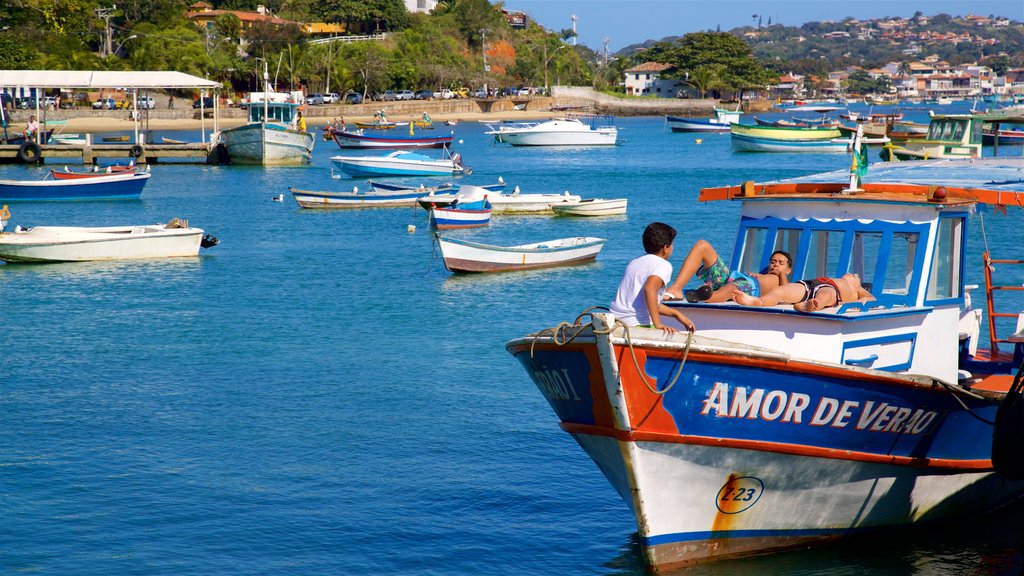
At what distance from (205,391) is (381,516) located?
21.0 feet

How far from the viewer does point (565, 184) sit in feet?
196

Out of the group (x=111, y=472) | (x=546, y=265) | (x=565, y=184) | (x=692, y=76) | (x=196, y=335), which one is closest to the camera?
(x=111, y=472)

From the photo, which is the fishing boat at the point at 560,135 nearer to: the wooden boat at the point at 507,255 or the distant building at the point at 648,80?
the wooden boat at the point at 507,255

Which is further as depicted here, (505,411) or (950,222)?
(505,411)

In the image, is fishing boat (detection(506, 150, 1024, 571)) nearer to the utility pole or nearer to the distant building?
the utility pole

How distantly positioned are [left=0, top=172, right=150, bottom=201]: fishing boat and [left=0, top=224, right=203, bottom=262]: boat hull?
14.8 meters

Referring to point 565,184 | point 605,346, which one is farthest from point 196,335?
point 565,184

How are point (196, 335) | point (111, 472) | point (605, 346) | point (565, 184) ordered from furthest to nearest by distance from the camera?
point (565, 184) → point (196, 335) → point (111, 472) → point (605, 346)

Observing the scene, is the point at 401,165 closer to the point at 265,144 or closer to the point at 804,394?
the point at 265,144

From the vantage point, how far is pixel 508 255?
28.8 m

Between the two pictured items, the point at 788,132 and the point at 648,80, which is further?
the point at 648,80

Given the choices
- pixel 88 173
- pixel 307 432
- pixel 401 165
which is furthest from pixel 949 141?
pixel 307 432

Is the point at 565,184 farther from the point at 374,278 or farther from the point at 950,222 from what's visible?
the point at 950,222

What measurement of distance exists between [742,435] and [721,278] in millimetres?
1673
